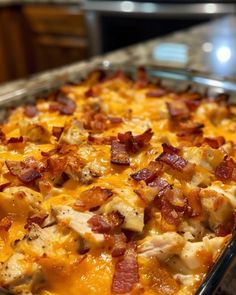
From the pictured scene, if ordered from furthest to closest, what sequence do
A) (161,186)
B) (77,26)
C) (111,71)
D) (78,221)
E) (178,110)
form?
1. (77,26)
2. (111,71)
3. (178,110)
4. (161,186)
5. (78,221)

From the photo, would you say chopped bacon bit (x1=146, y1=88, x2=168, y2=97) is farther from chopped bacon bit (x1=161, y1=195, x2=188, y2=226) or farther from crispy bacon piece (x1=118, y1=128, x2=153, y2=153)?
chopped bacon bit (x1=161, y1=195, x2=188, y2=226)

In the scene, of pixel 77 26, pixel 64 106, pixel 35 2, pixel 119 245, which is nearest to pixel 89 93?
pixel 64 106

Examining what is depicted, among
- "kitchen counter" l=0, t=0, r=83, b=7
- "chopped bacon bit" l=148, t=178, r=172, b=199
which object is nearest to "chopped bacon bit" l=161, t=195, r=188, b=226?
"chopped bacon bit" l=148, t=178, r=172, b=199

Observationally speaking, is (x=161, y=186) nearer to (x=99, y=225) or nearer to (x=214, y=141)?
(x=99, y=225)

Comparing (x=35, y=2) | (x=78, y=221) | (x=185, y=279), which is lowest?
(x=185, y=279)

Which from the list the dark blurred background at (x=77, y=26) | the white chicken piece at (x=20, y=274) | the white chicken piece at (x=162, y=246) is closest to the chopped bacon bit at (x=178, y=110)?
the white chicken piece at (x=162, y=246)

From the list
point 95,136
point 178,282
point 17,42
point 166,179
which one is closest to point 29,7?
point 17,42

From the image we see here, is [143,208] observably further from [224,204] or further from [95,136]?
[95,136]

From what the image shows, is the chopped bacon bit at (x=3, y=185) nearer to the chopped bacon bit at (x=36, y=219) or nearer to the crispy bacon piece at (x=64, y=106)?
the chopped bacon bit at (x=36, y=219)
